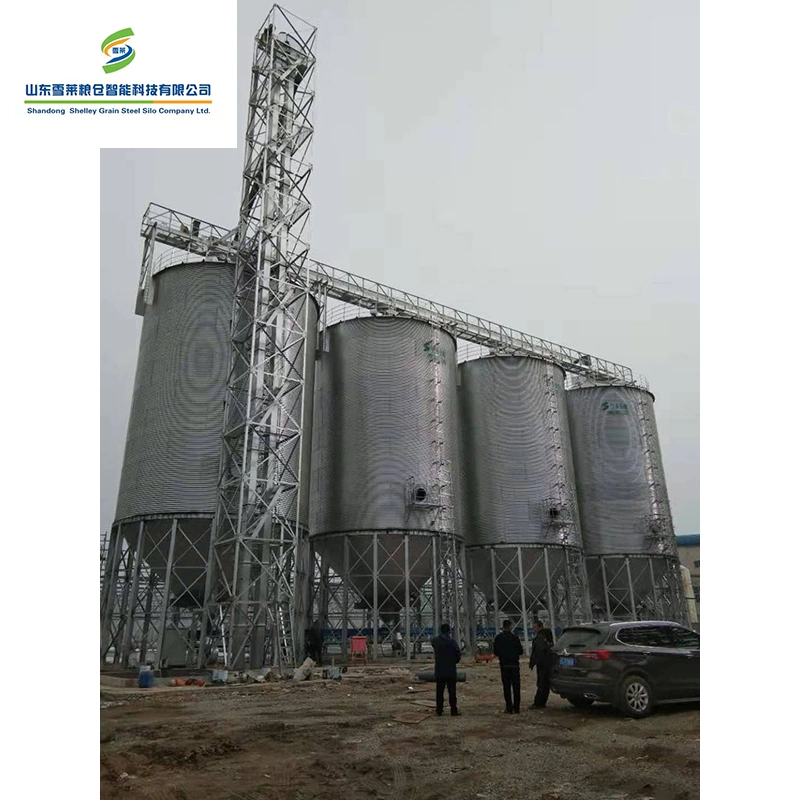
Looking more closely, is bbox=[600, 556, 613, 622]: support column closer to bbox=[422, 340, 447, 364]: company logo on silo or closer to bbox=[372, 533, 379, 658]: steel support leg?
bbox=[422, 340, 447, 364]: company logo on silo

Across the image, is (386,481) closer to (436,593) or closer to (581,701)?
(436,593)

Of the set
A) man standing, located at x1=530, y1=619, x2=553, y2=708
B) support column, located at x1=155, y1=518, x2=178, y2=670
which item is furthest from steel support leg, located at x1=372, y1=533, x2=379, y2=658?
man standing, located at x1=530, y1=619, x2=553, y2=708

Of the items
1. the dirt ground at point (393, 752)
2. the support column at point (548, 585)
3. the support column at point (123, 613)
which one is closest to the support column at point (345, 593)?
the support column at point (123, 613)

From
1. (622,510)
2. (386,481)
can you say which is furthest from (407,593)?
(622,510)

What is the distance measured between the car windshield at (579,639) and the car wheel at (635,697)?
2.68 feet

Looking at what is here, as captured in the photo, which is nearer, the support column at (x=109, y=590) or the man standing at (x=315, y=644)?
the man standing at (x=315, y=644)

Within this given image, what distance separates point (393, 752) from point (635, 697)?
4840 millimetres

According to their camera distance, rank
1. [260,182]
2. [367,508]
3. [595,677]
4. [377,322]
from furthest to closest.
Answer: [377,322]
[367,508]
[260,182]
[595,677]

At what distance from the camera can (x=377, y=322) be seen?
32.7 metres

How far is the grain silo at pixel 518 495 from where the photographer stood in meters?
33.9

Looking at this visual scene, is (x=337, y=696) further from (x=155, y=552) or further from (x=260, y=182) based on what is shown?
(x=260, y=182)

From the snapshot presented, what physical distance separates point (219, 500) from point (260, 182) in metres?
12.0

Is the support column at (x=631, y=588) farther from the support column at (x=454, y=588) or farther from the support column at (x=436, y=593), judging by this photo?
the support column at (x=436, y=593)
